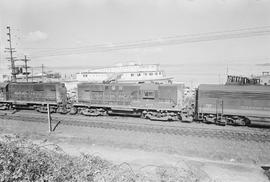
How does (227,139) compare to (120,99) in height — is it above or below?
below

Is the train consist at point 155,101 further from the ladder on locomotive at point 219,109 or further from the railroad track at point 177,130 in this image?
the railroad track at point 177,130

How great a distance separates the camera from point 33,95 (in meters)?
26.2

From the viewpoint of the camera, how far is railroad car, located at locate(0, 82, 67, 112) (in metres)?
25.0

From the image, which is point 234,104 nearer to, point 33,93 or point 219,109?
point 219,109

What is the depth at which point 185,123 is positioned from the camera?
19.3 m

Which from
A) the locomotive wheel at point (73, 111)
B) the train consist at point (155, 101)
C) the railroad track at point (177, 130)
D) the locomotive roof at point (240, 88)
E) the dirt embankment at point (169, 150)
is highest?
the locomotive roof at point (240, 88)

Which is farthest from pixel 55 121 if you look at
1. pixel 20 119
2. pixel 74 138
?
pixel 74 138

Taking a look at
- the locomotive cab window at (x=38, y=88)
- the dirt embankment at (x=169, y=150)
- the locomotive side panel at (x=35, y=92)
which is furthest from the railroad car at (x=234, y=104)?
the locomotive cab window at (x=38, y=88)

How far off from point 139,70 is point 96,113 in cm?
4372

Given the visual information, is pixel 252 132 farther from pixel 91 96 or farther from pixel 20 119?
pixel 20 119

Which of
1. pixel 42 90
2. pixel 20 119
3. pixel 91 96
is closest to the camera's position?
pixel 20 119

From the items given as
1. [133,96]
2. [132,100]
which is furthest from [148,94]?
[132,100]

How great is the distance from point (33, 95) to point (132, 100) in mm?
13899

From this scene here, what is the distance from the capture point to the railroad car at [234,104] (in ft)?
57.7
